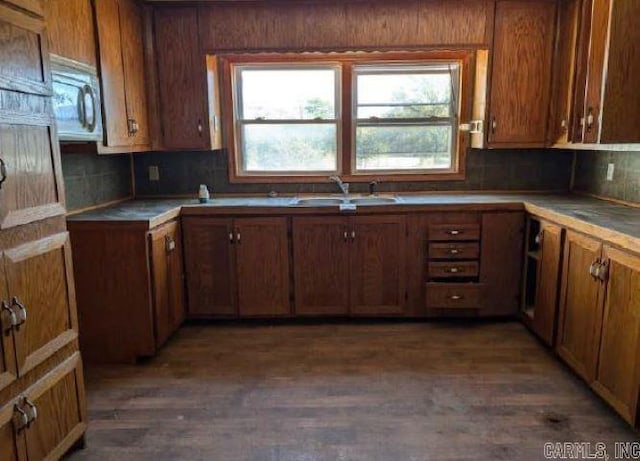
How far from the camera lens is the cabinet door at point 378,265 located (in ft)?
10.6

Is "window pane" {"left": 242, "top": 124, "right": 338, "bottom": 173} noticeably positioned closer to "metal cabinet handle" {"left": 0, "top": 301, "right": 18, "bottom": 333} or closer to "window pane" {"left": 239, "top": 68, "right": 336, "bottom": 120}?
"window pane" {"left": 239, "top": 68, "right": 336, "bottom": 120}

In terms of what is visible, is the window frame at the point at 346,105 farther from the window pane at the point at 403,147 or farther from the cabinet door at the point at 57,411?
the cabinet door at the point at 57,411

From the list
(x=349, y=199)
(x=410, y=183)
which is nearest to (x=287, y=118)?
(x=349, y=199)

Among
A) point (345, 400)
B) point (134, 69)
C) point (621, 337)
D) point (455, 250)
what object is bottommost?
point (345, 400)

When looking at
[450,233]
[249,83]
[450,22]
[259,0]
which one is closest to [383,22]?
[450,22]

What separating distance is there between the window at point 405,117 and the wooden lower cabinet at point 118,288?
177 centimetres

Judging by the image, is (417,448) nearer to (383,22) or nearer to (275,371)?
(275,371)

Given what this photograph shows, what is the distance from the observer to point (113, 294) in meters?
2.72

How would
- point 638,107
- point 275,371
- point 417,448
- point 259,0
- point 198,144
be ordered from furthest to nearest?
point 198,144
point 259,0
point 275,371
point 638,107
point 417,448

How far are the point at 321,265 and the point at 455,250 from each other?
917 millimetres

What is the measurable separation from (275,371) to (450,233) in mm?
1465

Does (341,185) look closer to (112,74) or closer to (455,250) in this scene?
(455,250)

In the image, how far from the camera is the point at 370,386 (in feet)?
8.27

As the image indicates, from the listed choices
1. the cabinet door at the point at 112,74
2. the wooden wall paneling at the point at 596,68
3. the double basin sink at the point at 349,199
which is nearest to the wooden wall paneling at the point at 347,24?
the cabinet door at the point at 112,74
